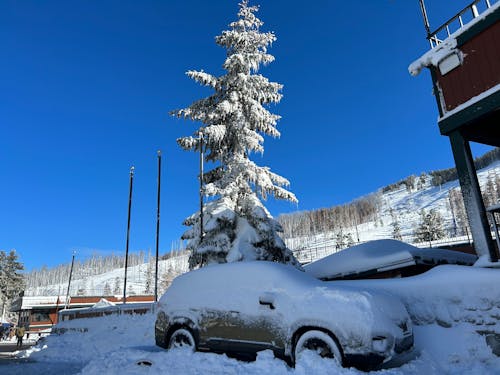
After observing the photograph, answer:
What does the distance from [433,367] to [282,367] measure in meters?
2.27

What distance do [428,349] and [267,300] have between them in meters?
2.96

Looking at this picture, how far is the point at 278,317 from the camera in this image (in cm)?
573

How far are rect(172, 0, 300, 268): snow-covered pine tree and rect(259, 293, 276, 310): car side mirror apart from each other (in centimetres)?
879

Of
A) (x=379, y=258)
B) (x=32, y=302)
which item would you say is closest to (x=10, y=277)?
(x=32, y=302)

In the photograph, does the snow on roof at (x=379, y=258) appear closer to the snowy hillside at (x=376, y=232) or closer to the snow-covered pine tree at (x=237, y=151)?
the snow-covered pine tree at (x=237, y=151)

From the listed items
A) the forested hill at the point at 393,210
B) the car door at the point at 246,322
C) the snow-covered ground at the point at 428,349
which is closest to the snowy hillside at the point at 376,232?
the forested hill at the point at 393,210

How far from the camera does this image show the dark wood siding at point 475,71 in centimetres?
867

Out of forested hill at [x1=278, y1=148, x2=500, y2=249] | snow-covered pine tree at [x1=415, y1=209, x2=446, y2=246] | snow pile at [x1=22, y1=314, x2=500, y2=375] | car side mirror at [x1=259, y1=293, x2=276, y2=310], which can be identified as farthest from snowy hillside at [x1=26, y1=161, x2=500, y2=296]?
car side mirror at [x1=259, y1=293, x2=276, y2=310]

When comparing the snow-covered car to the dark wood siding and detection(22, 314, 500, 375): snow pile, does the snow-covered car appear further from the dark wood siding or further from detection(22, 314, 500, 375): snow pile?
the dark wood siding

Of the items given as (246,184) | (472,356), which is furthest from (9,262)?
(472,356)

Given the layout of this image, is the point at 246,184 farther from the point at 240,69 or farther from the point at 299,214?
the point at 299,214

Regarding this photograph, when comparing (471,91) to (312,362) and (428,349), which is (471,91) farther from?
(312,362)

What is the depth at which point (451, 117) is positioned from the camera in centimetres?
938

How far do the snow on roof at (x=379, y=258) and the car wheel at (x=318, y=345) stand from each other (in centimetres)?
721
